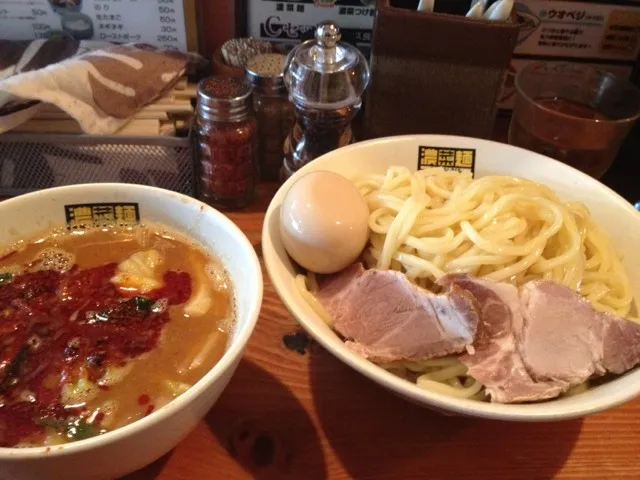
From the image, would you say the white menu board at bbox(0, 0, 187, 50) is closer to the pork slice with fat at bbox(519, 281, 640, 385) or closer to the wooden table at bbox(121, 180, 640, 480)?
the wooden table at bbox(121, 180, 640, 480)

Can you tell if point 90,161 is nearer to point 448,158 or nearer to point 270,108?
point 270,108

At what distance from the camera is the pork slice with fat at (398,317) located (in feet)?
2.92

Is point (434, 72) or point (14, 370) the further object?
point (434, 72)

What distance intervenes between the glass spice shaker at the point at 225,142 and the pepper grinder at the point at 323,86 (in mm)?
115

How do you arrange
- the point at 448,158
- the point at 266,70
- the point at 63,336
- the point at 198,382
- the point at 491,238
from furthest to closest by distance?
the point at 266,70 < the point at 448,158 < the point at 491,238 < the point at 63,336 < the point at 198,382

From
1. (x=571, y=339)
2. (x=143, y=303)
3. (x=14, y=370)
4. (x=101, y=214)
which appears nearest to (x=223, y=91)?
(x=101, y=214)

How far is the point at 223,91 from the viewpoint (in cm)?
129

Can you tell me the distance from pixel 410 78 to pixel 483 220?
46 centimetres

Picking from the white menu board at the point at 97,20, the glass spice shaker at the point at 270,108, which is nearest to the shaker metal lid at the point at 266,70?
the glass spice shaker at the point at 270,108

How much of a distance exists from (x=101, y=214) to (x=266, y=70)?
2.01ft

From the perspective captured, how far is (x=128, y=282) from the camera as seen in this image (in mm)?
903

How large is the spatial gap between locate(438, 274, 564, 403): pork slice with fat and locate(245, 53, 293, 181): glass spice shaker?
2.17ft

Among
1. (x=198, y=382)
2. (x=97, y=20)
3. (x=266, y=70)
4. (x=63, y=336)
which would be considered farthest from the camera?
(x=97, y=20)

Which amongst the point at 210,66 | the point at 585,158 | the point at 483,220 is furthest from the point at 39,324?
the point at 585,158
